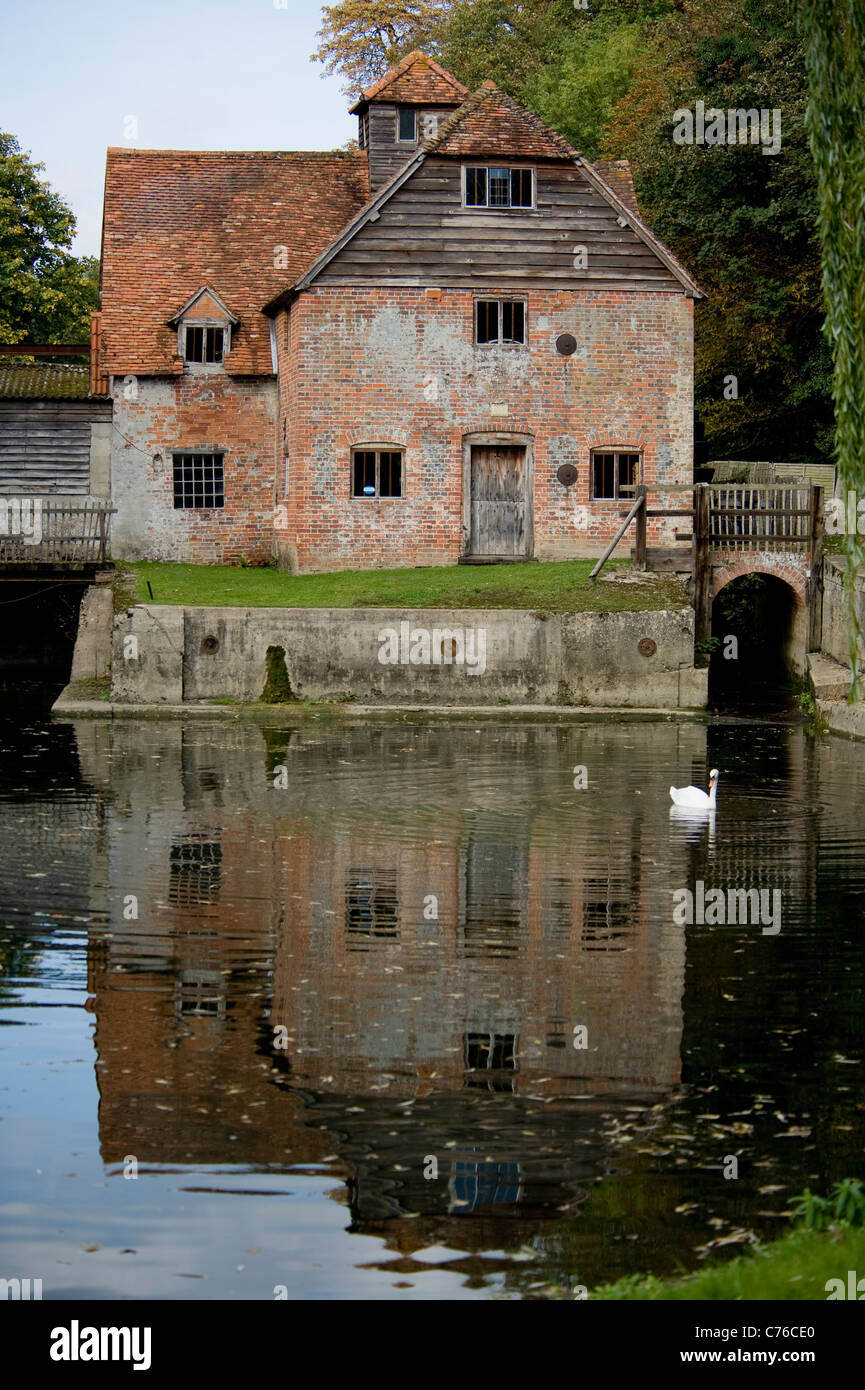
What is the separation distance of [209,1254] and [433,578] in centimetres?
2579

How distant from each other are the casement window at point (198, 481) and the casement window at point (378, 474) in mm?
4532

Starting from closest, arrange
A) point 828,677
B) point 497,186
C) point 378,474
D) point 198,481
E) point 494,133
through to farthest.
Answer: point 828,677 < point 494,133 < point 497,186 < point 378,474 < point 198,481

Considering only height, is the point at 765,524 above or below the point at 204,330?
below

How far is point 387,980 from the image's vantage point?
13133mm

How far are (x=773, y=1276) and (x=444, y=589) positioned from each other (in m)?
24.2

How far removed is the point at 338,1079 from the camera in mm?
10852

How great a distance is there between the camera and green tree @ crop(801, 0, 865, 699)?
448 inches

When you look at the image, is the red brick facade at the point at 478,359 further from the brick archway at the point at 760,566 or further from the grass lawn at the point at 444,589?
the brick archway at the point at 760,566

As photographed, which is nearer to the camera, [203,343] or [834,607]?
[834,607]

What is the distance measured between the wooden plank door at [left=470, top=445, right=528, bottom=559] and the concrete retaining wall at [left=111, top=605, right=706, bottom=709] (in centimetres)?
812

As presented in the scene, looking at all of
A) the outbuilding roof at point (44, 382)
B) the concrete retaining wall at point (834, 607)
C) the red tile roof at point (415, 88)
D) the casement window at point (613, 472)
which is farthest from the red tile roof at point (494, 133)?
the concrete retaining wall at point (834, 607)

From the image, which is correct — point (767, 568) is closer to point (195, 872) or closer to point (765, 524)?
point (765, 524)

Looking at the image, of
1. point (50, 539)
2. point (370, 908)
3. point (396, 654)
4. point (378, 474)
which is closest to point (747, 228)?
point (378, 474)

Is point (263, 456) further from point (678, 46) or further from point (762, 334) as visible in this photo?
point (678, 46)
